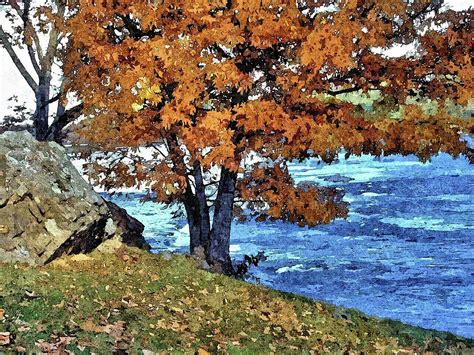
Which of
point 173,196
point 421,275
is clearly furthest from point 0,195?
point 421,275

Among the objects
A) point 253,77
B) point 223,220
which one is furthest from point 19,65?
point 253,77

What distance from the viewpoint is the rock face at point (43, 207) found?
9.66 metres

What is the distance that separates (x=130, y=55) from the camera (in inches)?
470

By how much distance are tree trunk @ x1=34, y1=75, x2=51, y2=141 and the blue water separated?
5.97 m

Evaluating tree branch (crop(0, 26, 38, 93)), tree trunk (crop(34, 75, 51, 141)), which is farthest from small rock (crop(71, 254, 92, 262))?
tree branch (crop(0, 26, 38, 93))

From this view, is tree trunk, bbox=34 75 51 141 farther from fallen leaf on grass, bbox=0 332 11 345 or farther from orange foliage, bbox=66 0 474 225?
fallen leaf on grass, bbox=0 332 11 345

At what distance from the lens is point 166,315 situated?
8664mm

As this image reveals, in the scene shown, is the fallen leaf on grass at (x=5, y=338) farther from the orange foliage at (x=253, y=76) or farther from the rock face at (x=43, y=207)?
the orange foliage at (x=253, y=76)

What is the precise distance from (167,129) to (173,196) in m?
1.95

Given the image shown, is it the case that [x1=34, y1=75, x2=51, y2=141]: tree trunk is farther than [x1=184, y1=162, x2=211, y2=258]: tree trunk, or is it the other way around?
[x1=34, y1=75, x2=51, y2=141]: tree trunk

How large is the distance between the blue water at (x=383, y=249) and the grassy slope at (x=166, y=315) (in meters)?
4.88

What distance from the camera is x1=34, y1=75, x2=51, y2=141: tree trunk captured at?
15.5 m

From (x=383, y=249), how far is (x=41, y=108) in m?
13.4

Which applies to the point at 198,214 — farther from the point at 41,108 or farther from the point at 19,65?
the point at 19,65
